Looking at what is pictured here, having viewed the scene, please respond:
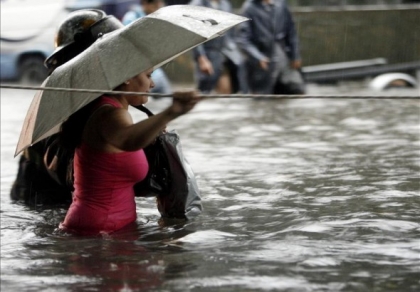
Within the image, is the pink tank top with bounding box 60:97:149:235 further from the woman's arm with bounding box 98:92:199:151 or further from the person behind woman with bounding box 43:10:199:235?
the woman's arm with bounding box 98:92:199:151

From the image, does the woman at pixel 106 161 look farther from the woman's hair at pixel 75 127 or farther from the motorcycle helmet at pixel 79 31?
the motorcycle helmet at pixel 79 31

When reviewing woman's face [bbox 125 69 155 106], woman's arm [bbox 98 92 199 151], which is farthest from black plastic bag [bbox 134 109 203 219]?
woman's arm [bbox 98 92 199 151]

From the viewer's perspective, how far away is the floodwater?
17.8 feet

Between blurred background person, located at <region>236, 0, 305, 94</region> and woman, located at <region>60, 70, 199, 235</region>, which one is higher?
woman, located at <region>60, 70, 199, 235</region>

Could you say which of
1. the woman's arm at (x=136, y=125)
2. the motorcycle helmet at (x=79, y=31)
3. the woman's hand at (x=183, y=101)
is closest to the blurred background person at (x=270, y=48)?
the motorcycle helmet at (x=79, y=31)

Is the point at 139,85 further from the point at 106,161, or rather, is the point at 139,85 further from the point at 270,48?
the point at 270,48

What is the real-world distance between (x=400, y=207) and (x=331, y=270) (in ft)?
5.88

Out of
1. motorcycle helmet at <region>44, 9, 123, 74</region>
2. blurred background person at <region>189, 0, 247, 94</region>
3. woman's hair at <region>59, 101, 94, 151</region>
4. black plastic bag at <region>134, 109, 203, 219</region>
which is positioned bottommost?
blurred background person at <region>189, 0, 247, 94</region>

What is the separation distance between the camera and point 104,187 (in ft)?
19.8

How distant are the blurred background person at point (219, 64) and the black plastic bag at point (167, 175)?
344 inches

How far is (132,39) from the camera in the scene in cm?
593

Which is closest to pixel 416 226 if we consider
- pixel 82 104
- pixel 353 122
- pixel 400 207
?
pixel 400 207

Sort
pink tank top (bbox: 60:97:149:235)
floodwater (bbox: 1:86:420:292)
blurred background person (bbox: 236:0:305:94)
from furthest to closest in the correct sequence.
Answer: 1. blurred background person (bbox: 236:0:305:94)
2. pink tank top (bbox: 60:97:149:235)
3. floodwater (bbox: 1:86:420:292)

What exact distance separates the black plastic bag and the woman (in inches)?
8.5
